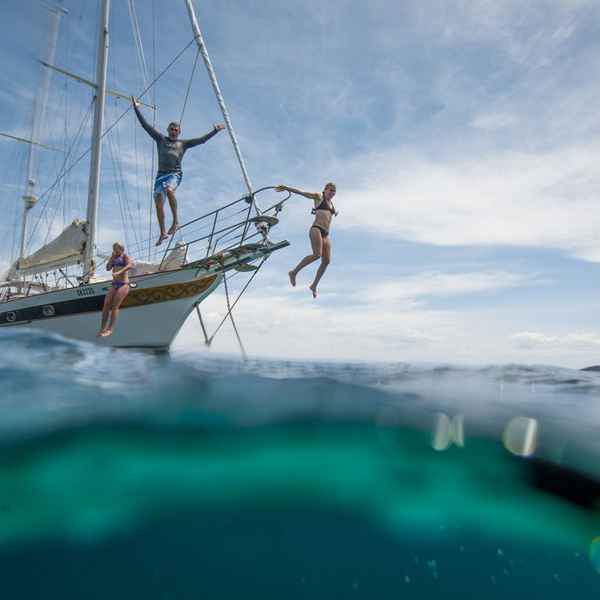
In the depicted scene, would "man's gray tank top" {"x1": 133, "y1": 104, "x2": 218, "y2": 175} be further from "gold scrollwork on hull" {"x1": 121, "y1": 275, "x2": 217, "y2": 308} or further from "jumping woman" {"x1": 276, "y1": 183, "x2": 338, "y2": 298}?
"jumping woman" {"x1": 276, "y1": 183, "x2": 338, "y2": 298}

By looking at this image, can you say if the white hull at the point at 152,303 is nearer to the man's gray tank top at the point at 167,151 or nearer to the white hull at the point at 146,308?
the white hull at the point at 146,308

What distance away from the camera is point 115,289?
42.0 feet

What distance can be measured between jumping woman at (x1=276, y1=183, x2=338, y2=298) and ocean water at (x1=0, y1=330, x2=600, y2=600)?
9.45 feet

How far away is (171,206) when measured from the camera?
11.8 meters

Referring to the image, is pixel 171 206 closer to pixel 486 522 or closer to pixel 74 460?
pixel 74 460

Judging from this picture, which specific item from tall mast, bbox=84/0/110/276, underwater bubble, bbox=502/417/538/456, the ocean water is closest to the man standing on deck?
tall mast, bbox=84/0/110/276

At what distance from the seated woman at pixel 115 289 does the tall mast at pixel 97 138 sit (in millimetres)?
3254

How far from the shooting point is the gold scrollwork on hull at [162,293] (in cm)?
1380

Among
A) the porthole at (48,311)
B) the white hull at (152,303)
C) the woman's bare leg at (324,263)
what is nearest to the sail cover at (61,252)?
the porthole at (48,311)

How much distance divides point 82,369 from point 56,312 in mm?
8289

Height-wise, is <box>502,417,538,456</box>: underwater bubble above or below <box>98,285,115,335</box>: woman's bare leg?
below

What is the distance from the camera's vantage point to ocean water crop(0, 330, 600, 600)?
13.3ft

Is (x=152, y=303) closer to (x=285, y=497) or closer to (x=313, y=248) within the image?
(x=313, y=248)

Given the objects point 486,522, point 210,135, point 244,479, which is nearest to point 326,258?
point 244,479
